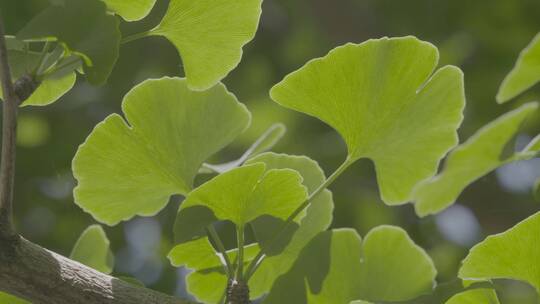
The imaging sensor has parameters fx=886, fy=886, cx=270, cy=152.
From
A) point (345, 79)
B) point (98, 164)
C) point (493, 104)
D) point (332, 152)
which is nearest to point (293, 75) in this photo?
point (345, 79)

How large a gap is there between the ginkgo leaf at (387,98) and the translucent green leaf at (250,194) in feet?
0.19

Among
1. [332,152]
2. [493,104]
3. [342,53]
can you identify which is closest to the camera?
[342,53]

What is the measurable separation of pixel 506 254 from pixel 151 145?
0.24 metres

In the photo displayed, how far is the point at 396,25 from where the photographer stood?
2.13 m

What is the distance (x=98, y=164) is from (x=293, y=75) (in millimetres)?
141

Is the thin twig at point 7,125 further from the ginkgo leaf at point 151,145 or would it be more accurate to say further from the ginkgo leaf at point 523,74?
the ginkgo leaf at point 523,74

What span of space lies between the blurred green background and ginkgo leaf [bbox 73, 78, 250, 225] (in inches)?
42.5

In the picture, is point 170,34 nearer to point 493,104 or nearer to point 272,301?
point 272,301

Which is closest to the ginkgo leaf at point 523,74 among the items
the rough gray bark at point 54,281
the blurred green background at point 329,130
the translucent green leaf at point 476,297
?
the translucent green leaf at point 476,297

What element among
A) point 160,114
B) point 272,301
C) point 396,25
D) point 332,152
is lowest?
point 332,152

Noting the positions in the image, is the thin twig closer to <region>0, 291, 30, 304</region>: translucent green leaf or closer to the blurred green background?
<region>0, 291, 30, 304</region>: translucent green leaf

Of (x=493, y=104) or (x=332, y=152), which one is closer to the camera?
(x=332, y=152)

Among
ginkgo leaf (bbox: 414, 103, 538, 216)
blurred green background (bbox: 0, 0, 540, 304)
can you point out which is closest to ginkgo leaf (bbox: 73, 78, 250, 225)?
ginkgo leaf (bbox: 414, 103, 538, 216)

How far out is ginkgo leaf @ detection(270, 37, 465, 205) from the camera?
544 mm
